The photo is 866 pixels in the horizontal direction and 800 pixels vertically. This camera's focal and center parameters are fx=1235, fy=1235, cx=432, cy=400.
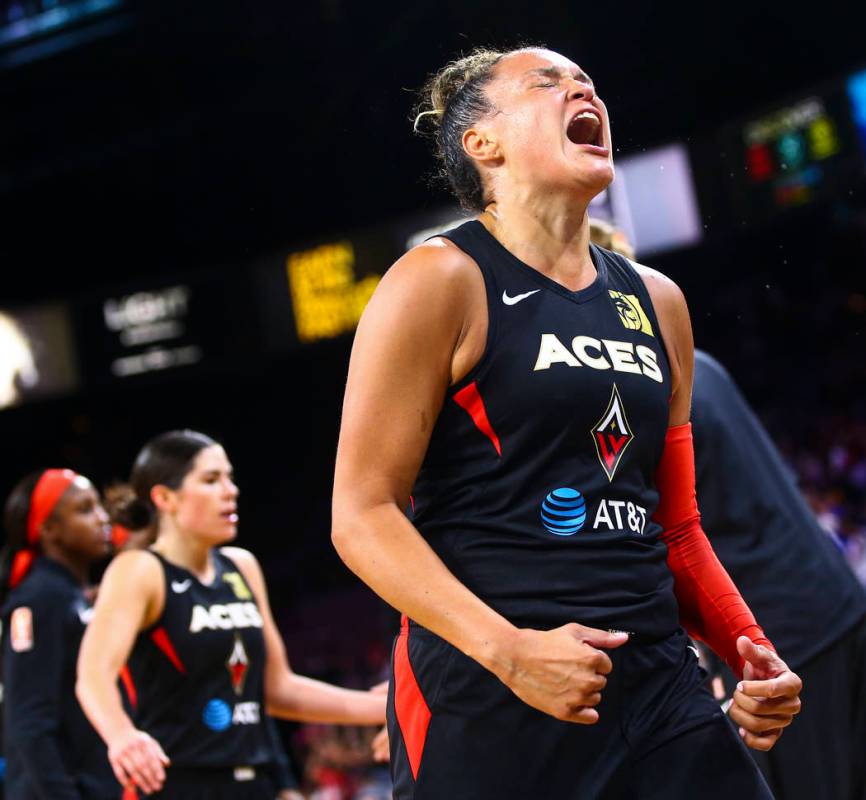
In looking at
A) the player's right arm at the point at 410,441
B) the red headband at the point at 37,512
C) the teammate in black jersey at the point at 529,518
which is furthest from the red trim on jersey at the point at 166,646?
the player's right arm at the point at 410,441

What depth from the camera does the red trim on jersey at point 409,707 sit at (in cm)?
182

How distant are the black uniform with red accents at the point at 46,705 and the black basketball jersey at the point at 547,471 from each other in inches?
106

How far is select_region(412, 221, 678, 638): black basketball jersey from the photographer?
71.6 inches

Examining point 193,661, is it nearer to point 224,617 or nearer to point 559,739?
point 224,617

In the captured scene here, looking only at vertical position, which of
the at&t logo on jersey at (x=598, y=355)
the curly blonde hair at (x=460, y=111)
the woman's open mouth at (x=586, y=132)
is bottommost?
the at&t logo on jersey at (x=598, y=355)

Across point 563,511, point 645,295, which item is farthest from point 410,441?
point 645,295

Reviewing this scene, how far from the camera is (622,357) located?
1.96 metres

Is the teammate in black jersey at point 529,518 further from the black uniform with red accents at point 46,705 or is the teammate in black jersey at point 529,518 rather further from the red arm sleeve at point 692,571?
the black uniform with red accents at point 46,705

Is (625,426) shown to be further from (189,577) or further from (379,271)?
(379,271)

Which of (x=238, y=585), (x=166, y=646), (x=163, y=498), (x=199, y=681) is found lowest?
(x=199, y=681)

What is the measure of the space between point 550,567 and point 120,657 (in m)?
2.04

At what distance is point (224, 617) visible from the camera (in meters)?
3.75

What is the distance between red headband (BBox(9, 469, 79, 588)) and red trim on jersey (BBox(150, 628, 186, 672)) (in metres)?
1.12

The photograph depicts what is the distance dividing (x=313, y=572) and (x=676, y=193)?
650cm
